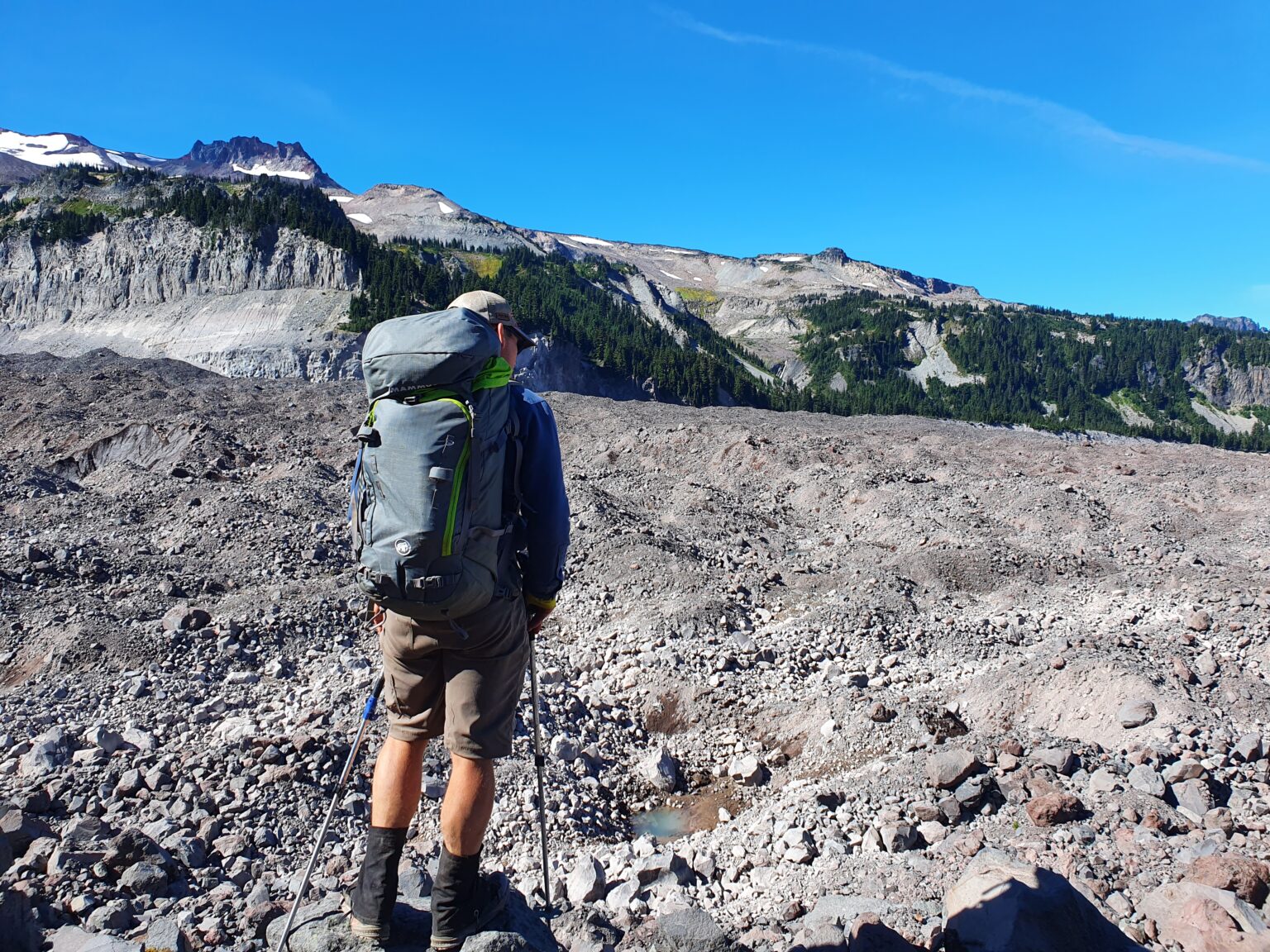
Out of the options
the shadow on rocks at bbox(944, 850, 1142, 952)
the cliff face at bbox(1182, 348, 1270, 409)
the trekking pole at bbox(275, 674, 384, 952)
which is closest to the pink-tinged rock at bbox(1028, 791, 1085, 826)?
the shadow on rocks at bbox(944, 850, 1142, 952)

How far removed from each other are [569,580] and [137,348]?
2508 inches

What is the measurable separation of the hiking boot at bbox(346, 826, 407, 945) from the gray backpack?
45.3 inches

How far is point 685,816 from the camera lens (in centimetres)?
674

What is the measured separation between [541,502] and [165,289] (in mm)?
77258

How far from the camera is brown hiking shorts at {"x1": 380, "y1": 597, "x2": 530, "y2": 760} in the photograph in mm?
3805

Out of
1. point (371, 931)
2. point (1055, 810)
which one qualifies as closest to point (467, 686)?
point (371, 931)

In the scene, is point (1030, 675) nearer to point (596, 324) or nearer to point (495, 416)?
point (495, 416)

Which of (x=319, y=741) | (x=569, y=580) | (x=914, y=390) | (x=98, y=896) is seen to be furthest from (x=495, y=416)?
(x=914, y=390)

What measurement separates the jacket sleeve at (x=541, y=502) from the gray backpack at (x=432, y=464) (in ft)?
0.70

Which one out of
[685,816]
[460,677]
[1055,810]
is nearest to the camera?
[460,677]

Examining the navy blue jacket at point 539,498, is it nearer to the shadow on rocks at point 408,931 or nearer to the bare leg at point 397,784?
the bare leg at point 397,784

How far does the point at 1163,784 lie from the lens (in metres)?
5.71

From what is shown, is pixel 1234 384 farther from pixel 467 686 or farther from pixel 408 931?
pixel 408 931

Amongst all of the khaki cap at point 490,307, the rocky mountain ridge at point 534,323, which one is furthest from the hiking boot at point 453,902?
the rocky mountain ridge at point 534,323
